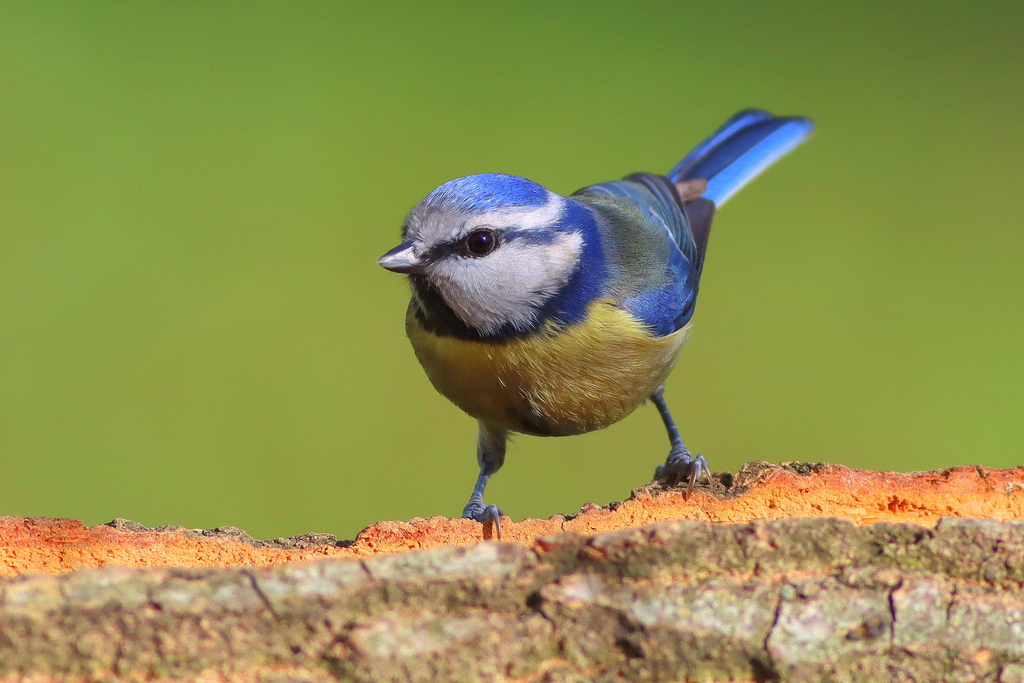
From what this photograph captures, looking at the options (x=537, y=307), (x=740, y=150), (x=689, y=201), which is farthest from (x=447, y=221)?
(x=740, y=150)

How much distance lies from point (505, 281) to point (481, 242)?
84mm

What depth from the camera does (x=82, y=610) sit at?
86 cm

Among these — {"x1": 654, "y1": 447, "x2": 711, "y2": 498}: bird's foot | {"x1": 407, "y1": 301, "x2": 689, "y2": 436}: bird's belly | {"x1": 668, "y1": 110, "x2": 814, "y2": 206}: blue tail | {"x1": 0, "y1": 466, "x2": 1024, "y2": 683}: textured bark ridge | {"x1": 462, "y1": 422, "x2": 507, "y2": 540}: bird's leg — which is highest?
{"x1": 668, "y1": 110, "x2": 814, "y2": 206}: blue tail

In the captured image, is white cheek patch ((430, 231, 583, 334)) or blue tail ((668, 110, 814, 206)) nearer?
white cheek patch ((430, 231, 583, 334))

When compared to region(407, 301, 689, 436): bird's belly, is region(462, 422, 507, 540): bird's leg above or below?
below

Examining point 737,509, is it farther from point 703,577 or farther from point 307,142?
point 307,142

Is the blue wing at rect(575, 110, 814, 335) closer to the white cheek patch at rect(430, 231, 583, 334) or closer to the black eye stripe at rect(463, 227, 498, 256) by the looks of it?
the white cheek patch at rect(430, 231, 583, 334)

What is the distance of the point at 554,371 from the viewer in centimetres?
173

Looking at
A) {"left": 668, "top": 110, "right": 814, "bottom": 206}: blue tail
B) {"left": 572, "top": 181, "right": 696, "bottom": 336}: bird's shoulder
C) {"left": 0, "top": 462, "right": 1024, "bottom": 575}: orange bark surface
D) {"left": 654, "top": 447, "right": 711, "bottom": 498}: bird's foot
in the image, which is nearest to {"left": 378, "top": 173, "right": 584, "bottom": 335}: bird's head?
{"left": 572, "top": 181, "right": 696, "bottom": 336}: bird's shoulder

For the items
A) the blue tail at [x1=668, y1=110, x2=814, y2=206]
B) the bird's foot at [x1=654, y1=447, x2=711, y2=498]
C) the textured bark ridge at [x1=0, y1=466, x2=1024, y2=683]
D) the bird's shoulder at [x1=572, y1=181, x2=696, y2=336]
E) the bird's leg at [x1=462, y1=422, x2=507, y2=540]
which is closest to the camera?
the textured bark ridge at [x1=0, y1=466, x2=1024, y2=683]

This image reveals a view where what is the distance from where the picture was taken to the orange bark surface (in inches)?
45.5

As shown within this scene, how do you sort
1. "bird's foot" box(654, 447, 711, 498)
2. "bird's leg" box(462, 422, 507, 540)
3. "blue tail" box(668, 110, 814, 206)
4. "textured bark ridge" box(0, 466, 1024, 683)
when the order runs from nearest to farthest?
Answer: "textured bark ridge" box(0, 466, 1024, 683) → "bird's foot" box(654, 447, 711, 498) → "bird's leg" box(462, 422, 507, 540) → "blue tail" box(668, 110, 814, 206)

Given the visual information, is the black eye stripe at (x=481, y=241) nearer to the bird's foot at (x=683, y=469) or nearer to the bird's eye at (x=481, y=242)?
the bird's eye at (x=481, y=242)

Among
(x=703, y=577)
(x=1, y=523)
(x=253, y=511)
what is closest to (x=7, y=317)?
(x=253, y=511)
